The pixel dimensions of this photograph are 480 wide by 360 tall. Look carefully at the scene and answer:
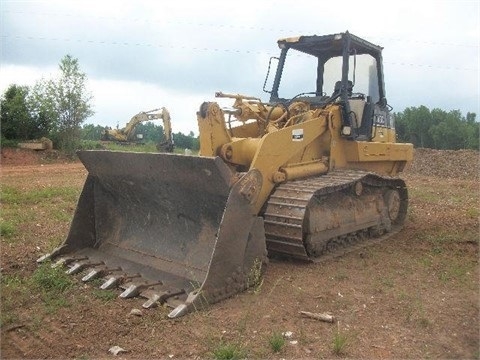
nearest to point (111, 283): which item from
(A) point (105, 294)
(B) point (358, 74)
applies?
(A) point (105, 294)

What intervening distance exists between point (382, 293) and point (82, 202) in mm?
3736

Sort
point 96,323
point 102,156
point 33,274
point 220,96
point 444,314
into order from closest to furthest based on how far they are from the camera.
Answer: point 96,323
point 444,314
point 33,274
point 102,156
point 220,96

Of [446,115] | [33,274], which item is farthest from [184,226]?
[446,115]

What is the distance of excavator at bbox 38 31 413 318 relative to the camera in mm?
5188

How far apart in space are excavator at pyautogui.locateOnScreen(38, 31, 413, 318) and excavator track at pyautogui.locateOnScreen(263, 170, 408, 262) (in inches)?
0.6

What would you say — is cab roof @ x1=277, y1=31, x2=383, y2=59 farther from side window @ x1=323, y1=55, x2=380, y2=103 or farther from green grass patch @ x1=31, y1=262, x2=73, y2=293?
green grass patch @ x1=31, y1=262, x2=73, y2=293

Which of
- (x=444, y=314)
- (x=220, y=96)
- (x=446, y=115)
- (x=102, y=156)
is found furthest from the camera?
(x=446, y=115)

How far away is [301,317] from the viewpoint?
4609mm

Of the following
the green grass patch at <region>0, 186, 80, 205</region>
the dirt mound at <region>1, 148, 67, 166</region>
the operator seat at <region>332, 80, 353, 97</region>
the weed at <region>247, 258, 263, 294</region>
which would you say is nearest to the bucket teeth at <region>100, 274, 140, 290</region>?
the weed at <region>247, 258, 263, 294</region>

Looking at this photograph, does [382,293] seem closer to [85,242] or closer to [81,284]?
[81,284]

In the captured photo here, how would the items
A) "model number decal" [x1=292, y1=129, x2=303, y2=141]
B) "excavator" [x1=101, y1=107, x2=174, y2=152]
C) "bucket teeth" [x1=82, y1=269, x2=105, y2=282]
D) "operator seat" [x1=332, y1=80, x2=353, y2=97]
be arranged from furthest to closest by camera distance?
"excavator" [x1=101, y1=107, x2=174, y2=152]
"operator seat" [x1=332, y1=80, x2=353, y2=97]
"model number decal" [x1=292, y1=129, x2=303, y2=141]
"bucket teeth" [x1=82, y1=269, x2=105, y2=282]

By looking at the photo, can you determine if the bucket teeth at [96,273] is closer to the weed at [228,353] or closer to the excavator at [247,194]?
the excavator at [247,194]

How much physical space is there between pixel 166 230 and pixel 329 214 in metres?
2.02

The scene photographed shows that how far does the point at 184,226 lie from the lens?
Answer: 588 centimetres
